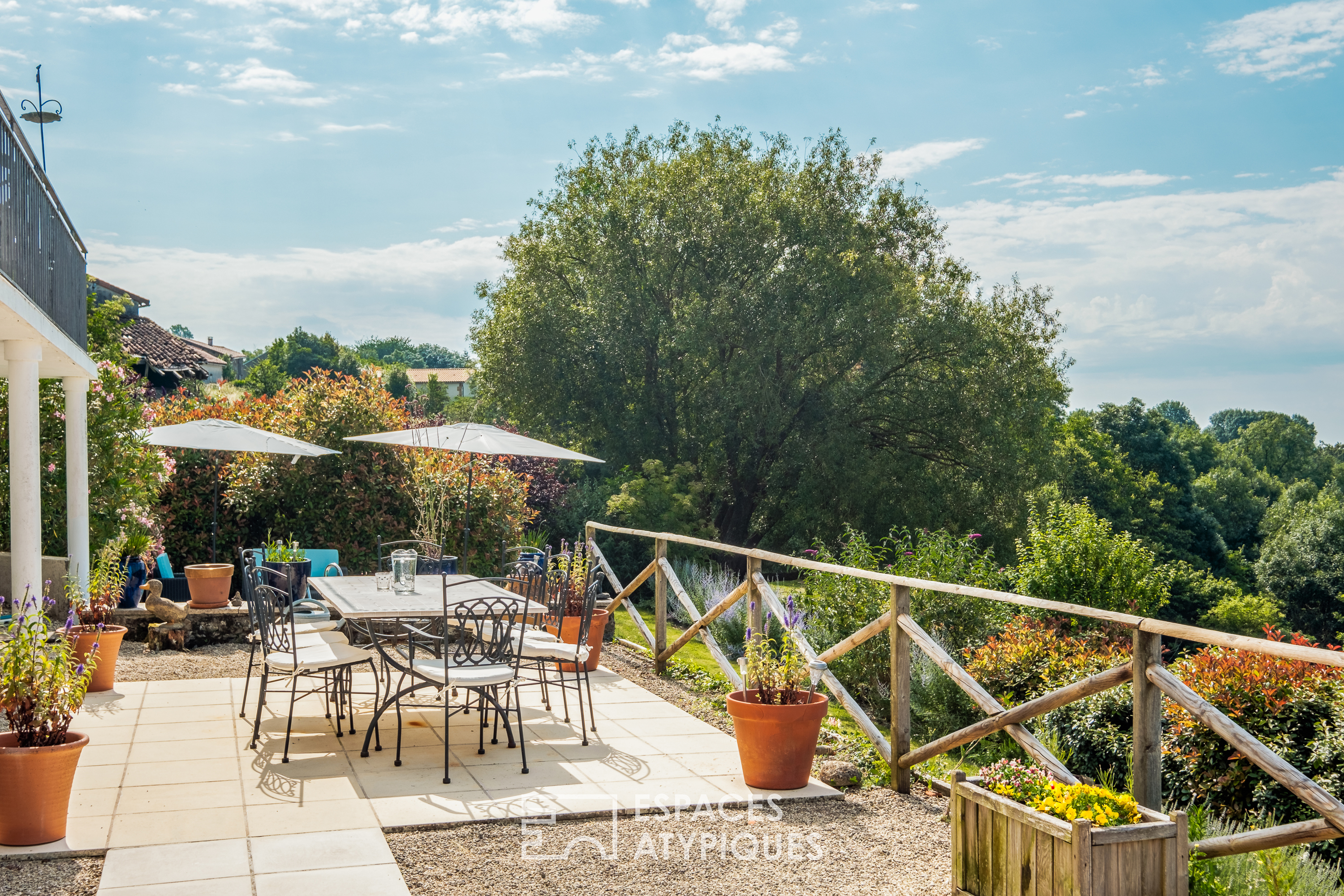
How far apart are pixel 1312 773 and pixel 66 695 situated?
526 centimetres

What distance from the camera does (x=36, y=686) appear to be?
12.5 feet

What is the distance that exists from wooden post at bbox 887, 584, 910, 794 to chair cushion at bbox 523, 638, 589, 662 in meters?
1.85

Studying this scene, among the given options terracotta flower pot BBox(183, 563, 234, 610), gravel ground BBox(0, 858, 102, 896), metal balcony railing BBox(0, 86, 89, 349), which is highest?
metal balcony railing BBox(0, 86, 89, 349)

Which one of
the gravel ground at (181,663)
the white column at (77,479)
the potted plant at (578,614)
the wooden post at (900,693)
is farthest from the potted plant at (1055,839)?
the white column at (77,479)

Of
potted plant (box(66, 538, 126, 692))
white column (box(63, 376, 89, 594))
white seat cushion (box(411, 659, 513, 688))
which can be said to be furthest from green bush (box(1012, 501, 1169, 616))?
white column (box(63, 376, 89, 594))

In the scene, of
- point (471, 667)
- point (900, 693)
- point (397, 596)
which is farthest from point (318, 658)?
point (900, 693)

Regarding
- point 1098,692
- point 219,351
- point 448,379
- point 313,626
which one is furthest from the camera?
point 448,379

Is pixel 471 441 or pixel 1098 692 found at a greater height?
pixel 471 441

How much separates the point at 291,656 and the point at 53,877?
6.28ft

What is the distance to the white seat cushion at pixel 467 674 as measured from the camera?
495 centimetres

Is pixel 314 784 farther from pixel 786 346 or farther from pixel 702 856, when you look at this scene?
pixel 786 346

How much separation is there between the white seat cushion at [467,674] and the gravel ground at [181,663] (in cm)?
327

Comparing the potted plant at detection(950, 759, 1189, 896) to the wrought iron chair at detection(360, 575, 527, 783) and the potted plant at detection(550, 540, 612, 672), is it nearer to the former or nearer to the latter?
the wrought iron chair at detection(360, 575, 527, 783)

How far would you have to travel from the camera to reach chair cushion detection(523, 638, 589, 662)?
5801 mm
